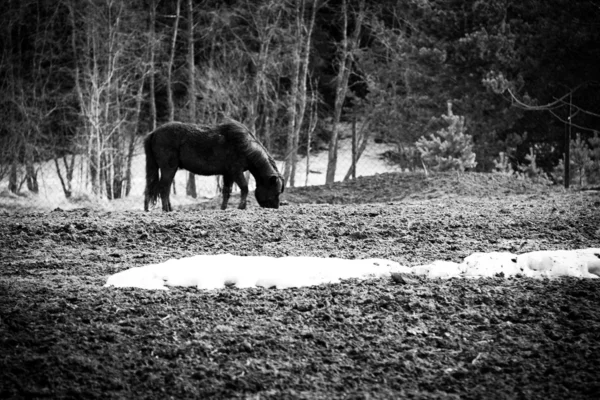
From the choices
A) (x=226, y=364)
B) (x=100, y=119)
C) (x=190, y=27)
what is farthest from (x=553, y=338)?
(x=190, y=27)

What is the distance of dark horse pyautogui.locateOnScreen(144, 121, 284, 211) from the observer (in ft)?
39.0

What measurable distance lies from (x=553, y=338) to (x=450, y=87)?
17649 mm

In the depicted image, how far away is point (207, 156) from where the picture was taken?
11969 millimetres

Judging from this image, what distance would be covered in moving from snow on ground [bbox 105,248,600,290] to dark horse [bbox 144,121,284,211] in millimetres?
5834

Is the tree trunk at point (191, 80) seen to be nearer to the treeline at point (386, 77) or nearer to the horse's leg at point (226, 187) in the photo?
the treeline at point (386, 77)

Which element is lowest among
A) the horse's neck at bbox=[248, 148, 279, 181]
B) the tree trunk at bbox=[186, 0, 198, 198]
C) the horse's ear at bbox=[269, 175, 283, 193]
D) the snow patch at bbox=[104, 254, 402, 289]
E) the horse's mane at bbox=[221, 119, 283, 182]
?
the snow patch at bbox=[104, 254, 402, 289]

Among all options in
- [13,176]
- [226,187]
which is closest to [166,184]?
[226,187]

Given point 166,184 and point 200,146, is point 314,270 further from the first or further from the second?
point 166,184

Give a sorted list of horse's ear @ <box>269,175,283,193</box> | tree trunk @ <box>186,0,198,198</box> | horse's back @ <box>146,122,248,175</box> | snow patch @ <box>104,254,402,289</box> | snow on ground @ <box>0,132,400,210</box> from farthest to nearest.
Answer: snow on ground @ <box>0,132,400,210</box> < tree trunk @ <box>186,0,198,198</box> < horse's ear @ <box>269,175,283,193</box> < horse's back @ <box>146,122,248,175</box> < snow patch @ <box>104,254,402,289</box>

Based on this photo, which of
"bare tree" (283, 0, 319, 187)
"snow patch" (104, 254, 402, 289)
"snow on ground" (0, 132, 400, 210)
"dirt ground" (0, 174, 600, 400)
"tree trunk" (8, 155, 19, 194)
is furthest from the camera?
"snow on ground" (0, 132, 400, 210)

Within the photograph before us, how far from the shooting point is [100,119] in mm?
19609

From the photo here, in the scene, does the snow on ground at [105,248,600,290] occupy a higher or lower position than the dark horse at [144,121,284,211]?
lower

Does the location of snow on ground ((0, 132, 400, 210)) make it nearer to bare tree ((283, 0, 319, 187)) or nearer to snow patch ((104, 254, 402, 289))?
bare tree ((283, 0, 319, 187))

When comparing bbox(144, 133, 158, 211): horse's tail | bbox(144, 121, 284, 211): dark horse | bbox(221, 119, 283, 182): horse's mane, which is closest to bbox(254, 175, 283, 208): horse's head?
bbox(144, 121, 284, 211): dark horse
